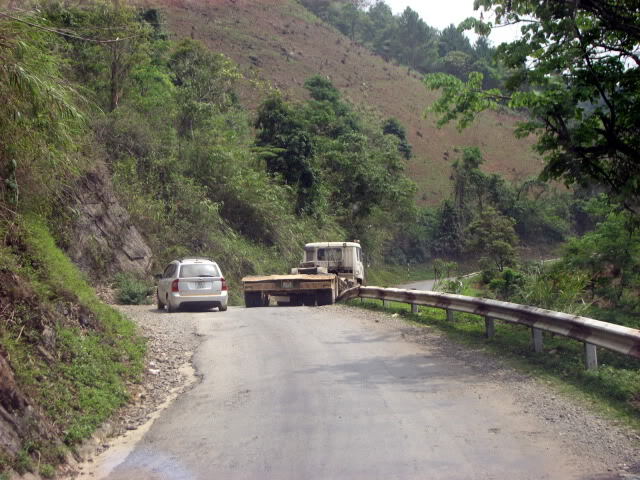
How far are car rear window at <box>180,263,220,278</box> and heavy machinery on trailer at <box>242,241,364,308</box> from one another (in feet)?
8.47

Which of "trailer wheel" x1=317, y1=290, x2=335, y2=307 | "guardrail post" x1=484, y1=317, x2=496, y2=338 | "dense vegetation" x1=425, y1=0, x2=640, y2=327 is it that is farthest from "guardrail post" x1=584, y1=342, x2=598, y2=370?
"trailer wheel" x1=317, y1=290, x2=335, y2=307

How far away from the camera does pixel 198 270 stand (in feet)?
68.5

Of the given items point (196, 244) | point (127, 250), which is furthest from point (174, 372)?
point (196, 244)

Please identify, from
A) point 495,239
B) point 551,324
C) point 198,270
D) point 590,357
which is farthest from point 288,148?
point 590,357

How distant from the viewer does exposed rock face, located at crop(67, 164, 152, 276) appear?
2530 centimetres

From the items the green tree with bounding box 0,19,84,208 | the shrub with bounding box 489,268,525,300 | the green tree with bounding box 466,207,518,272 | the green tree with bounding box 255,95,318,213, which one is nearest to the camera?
the green tree with bounding box 0,19,84,208

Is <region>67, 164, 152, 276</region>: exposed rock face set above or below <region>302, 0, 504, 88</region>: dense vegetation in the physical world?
below

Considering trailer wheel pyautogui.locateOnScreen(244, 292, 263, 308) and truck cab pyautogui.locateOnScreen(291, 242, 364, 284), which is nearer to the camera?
trailer wheel pyautogui.locateOnScreen(244, 292, 263, 308)

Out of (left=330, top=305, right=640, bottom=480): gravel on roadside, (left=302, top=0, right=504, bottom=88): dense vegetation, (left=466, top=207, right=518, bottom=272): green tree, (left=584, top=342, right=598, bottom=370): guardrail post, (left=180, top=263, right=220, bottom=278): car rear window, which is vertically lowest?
(left=330, top=305, right=640, bottom=480): gravel on roadside

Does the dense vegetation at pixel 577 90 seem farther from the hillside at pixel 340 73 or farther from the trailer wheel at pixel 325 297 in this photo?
the hillside at pixel 340 73

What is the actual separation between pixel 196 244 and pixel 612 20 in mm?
24895

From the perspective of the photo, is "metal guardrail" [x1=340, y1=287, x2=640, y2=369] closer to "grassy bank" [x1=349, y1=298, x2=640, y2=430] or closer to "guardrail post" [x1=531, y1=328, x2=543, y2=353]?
"guardrail post" [x1=531, y1=328, x2=543, y2=353]

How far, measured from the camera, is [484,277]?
121 ft

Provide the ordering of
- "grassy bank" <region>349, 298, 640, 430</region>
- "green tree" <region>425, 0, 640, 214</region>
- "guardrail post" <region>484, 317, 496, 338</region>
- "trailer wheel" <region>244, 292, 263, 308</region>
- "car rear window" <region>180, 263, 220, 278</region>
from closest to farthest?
"grassy bank" <region>349, 298, 640, 430</region> → "green tree" <region>425, 0, 640, 214</region> → "guardrail post" <region>484, 317, 496, 338</region> → "car rear window" <region>180, 263, 220, 278</region> → "trailer wheel" <region>244, 292, 263, 308</region>
